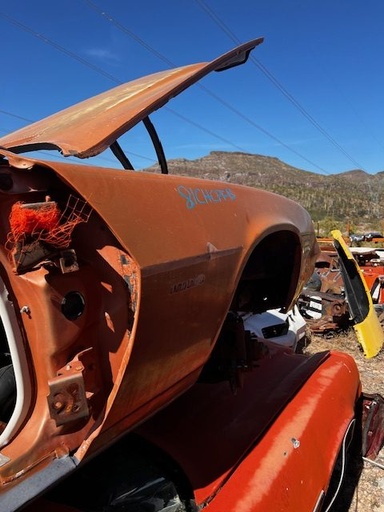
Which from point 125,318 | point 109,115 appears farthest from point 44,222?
point 109,115

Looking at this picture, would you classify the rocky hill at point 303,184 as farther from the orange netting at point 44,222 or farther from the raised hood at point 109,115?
the orange netting at point 44,222

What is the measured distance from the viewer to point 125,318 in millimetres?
1374

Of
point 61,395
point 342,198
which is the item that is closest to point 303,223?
point 61,395

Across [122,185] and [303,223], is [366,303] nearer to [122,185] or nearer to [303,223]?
[303,223]

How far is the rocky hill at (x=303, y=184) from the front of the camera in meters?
44.7

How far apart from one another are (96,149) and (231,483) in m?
1.54

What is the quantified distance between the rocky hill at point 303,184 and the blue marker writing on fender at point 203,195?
2175cm

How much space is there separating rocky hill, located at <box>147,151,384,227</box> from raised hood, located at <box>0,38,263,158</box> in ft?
69.1

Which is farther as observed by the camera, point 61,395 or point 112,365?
point 112,365

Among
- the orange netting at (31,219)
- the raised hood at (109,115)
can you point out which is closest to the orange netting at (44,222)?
the orange netting at (31,219)

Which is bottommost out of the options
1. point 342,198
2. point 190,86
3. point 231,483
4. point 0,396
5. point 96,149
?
point 231,483

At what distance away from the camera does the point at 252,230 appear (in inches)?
76.8

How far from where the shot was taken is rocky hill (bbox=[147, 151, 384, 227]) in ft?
147

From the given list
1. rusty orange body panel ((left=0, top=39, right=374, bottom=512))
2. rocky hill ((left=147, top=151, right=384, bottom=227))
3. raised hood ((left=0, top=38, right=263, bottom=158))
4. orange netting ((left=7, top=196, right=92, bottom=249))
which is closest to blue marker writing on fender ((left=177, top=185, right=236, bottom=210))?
rusty orange body panel ((left=0, top=39, right=374, bottom=512))
